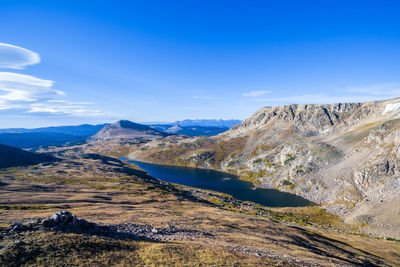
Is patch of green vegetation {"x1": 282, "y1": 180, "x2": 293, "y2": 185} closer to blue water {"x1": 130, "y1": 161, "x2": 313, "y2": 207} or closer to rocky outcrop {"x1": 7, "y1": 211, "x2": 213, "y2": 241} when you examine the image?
blue water {"x1": 130, "y1": 161, "x2": 313, "y2": 207}

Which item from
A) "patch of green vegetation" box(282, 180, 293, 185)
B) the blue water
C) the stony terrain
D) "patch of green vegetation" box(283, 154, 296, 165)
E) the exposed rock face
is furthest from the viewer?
"patch of green vegetation" box(283, 154, 296, 165)

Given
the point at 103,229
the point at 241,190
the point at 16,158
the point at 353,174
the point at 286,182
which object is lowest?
the point at 241,190

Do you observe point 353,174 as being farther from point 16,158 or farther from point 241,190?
point 16,158

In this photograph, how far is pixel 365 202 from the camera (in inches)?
3873

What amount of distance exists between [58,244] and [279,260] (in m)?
30.0

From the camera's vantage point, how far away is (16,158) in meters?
174

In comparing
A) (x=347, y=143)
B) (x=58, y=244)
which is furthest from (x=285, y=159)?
(x=58, y=244)

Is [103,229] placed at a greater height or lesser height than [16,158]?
greater

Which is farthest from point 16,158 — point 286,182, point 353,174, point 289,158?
point 353,174

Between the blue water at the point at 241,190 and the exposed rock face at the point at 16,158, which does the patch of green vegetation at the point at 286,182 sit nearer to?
the blue water at the point at 241,190

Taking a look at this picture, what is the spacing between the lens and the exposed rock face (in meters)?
160

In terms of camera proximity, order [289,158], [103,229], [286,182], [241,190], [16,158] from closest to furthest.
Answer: [103,229] < [286,182] < [241,190] < [16,158] < [289,158]

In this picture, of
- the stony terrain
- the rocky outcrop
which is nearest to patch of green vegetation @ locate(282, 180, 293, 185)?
the stony terrain

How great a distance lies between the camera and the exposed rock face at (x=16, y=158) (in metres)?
160
